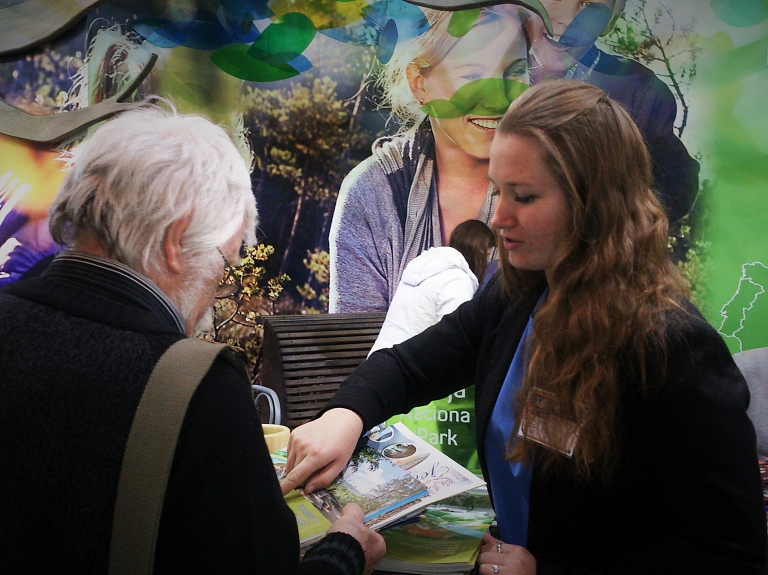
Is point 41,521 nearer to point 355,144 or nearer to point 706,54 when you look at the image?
point 355,144

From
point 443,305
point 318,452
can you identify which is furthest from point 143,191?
point 443,305

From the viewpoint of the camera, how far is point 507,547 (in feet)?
3.76

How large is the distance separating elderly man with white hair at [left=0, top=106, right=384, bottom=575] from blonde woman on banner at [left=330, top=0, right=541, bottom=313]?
3.15m

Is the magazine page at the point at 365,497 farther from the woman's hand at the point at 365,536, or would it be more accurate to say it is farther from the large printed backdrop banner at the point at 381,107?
the large printed backdrop banner at the point at 381,107

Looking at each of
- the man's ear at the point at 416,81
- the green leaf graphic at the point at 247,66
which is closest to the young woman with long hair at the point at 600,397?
the man's ear at the point at 416,81

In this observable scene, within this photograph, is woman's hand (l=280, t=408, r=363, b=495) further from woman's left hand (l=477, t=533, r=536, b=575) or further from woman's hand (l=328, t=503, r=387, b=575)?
woman's left hand (l=477, t=533, r=536, b=575)

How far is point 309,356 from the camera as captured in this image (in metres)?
3.22

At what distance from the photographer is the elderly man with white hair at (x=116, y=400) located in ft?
2.54

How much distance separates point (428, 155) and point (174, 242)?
3288mm

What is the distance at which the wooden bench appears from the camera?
3.12 metres

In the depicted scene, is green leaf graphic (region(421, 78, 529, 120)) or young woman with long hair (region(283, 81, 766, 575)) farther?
green leaf graphic (region(421, 78, 529, 120))

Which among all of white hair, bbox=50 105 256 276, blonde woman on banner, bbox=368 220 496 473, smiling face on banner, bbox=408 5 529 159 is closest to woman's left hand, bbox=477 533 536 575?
white hair, bbox=50 105 256 276

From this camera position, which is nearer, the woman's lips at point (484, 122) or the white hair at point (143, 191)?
the white hair at point (143, 191)

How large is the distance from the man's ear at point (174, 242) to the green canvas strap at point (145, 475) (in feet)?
0.91
